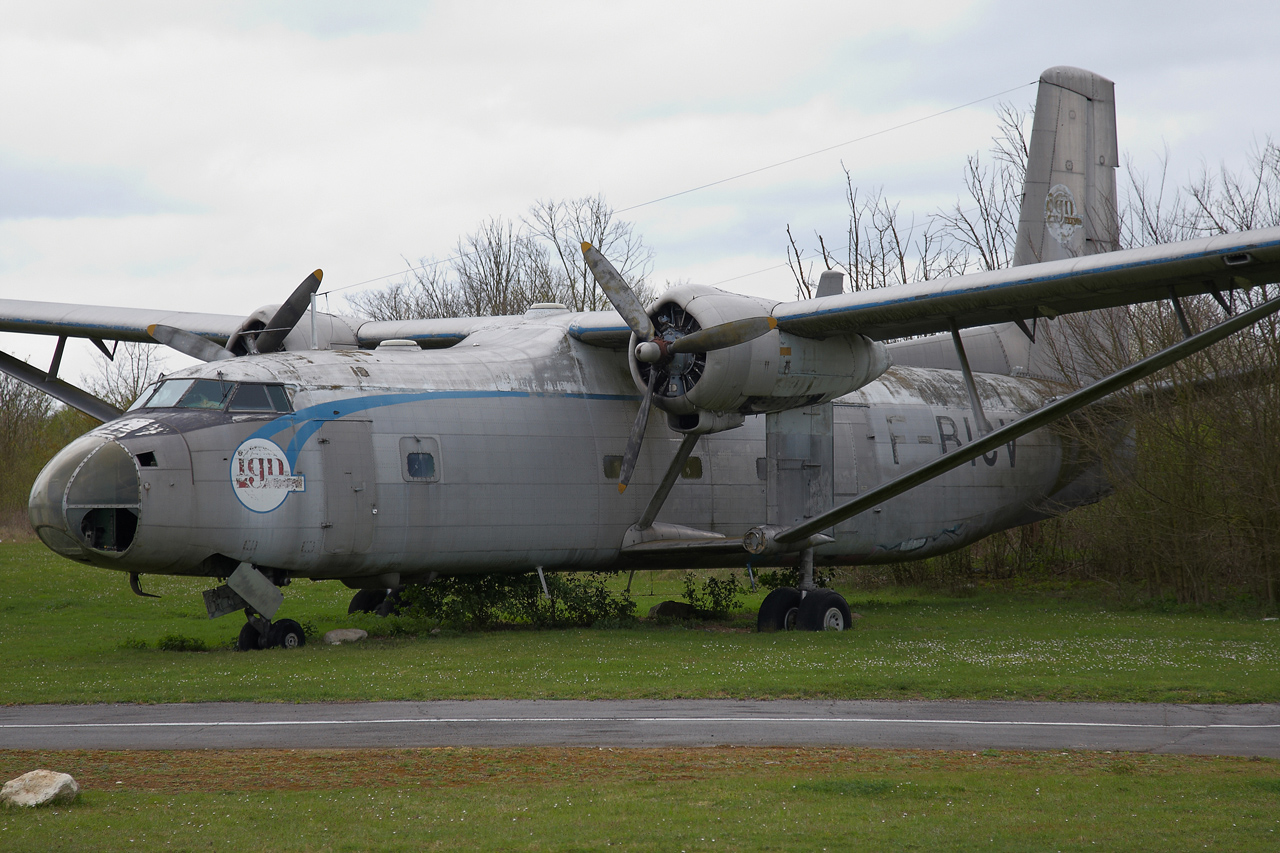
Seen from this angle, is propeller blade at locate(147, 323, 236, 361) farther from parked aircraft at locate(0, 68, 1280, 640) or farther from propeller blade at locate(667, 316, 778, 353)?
propeller blade at locate(667, 316, 778, 353)

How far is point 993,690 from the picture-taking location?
1142 centimetres

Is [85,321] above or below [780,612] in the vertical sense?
above

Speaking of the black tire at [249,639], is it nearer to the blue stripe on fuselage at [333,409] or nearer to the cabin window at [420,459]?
the blue stripe on fuselage at [333,409]

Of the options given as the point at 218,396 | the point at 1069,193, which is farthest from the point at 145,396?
the point at 1069,193

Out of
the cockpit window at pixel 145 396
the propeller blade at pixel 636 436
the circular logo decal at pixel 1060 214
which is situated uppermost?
the circular logo decal at pixel 1060 214

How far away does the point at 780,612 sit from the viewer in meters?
17.3

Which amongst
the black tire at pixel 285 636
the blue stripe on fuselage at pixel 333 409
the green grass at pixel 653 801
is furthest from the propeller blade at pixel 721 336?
the green grass at pixel 653 801

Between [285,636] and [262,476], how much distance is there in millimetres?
2366

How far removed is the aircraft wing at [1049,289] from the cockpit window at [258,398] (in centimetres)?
647

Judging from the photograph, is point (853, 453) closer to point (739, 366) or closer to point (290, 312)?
point (739, 366)

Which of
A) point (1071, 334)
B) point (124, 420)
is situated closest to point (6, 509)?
point (124, 420)

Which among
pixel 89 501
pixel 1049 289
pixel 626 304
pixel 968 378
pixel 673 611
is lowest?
pixel 673 611

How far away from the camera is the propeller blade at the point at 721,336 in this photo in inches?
584

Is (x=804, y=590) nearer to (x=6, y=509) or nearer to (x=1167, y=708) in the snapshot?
(x=1167, y=708)
